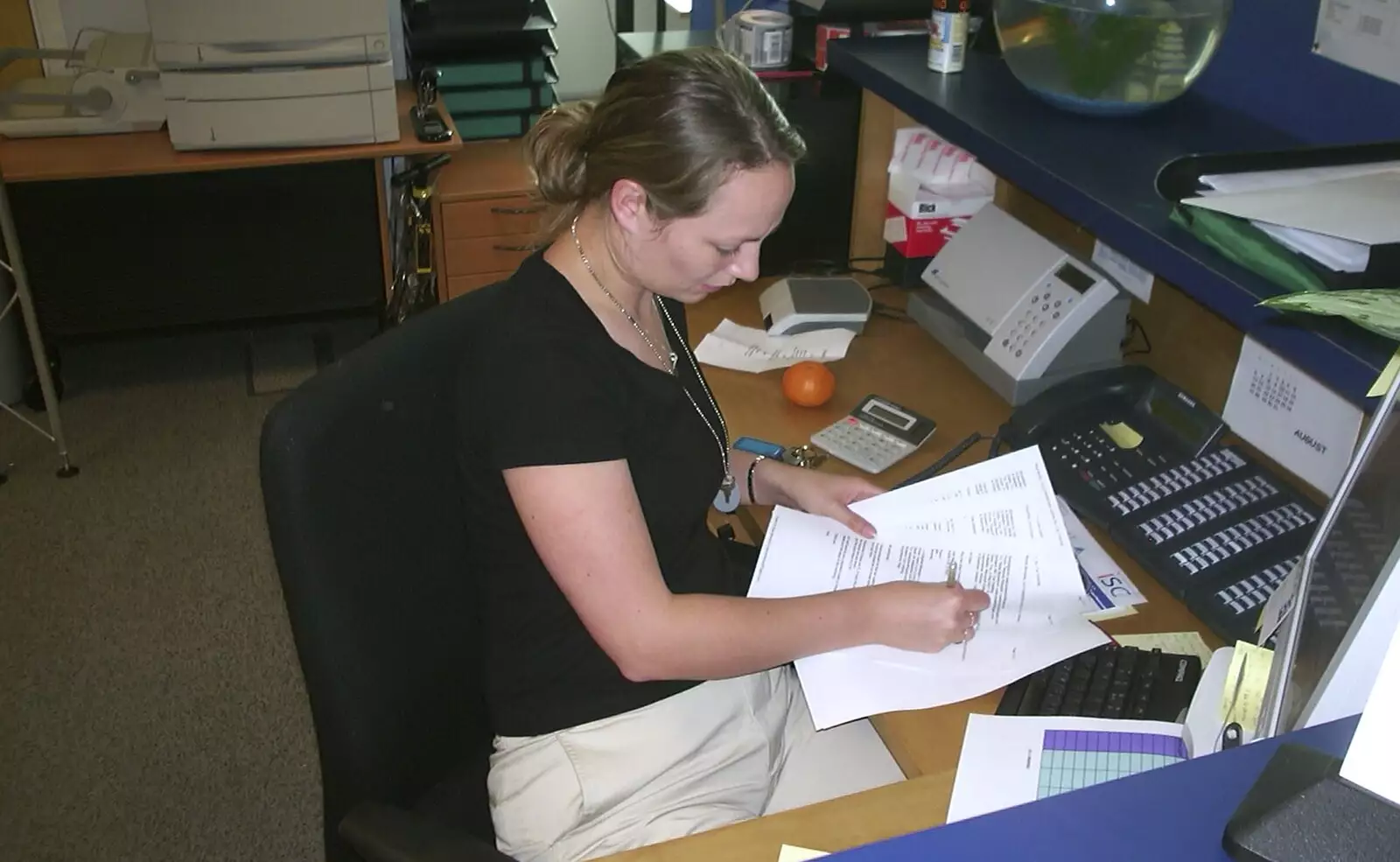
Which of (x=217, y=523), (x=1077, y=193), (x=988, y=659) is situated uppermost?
(x=1077, y=193)

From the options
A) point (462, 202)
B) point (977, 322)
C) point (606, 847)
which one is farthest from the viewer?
point (462, 202)

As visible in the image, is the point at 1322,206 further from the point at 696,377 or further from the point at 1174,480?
the point at 696,377

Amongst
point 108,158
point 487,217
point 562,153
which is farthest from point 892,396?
point 108,158

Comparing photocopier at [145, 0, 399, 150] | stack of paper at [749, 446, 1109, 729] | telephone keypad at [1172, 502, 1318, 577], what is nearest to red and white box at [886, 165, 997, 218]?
stack of paper at [749, 446, 1109, 729]

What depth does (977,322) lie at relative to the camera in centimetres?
167

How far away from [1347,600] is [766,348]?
3.53 ft

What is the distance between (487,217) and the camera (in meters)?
2.86

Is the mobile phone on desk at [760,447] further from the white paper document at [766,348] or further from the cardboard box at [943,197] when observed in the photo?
the cardboard box at [943,197]

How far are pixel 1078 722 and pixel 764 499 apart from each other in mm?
503

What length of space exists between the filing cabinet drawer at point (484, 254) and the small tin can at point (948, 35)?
4.74ft

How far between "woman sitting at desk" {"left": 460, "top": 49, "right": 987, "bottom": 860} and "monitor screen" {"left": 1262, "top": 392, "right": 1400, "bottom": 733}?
13.5 inches

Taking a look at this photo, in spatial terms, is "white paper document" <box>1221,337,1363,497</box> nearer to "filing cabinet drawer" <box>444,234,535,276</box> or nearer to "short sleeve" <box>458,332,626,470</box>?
"short sleeve" <box>458,332,626,470</box>

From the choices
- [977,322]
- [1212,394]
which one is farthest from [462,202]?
[1212,394]

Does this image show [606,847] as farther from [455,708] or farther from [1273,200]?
[1273,200]
